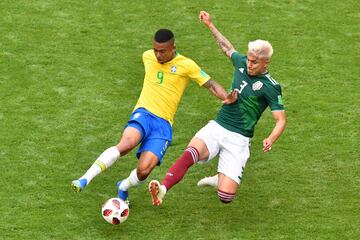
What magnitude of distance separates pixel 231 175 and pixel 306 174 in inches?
65.2

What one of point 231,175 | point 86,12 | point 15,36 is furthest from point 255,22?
point 231,175

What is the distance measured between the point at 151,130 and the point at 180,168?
73cm

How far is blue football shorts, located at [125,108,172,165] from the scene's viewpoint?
456 inches

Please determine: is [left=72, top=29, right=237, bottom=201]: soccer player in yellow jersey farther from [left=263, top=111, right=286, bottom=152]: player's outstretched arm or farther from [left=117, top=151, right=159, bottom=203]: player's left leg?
[left=263, top=111, right=286, bottom=152]: player's outstretched arm

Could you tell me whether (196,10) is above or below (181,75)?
below

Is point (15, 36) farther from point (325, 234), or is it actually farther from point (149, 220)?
point (325, 234)

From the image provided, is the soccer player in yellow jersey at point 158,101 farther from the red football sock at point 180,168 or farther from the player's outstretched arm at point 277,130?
the player's outstretched arm at point 277,130

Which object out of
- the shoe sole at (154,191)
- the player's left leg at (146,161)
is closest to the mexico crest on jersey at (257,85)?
the player's left leg at (146,161)

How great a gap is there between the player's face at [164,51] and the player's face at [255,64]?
3.50 ft

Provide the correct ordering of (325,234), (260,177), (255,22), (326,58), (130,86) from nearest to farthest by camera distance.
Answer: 1. (325,234)
2. (260,177)
3. (130,86)
4. (326,58)
5. (255,22)

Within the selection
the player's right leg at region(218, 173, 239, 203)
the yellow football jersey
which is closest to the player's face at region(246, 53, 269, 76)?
the yellow football jersey

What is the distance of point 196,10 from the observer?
17438mm

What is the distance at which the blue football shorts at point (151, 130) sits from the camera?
11.6 meters

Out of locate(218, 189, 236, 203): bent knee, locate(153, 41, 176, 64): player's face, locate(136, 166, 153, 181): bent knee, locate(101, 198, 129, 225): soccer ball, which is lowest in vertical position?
locate(218, 189, 236, 203): bent knee
